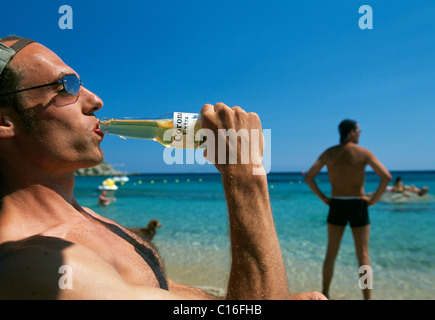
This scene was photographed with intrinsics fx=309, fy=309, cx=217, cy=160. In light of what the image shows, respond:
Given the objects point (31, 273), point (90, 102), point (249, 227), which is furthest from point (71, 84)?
point (249, 227)

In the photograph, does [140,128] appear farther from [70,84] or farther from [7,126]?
[7,126]

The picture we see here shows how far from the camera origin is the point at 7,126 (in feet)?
4.74

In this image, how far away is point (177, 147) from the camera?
1894mm

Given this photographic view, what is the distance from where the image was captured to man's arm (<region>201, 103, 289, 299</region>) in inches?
45.1

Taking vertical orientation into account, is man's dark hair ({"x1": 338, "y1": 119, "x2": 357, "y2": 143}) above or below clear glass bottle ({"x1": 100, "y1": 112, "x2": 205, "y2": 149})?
above

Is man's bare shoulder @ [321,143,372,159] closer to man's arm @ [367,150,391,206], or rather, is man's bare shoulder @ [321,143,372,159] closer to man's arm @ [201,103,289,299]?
man's arm @ [367,150,391,206]

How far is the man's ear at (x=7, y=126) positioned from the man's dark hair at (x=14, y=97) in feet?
0.17

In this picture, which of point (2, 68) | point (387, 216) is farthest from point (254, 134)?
point (387, 216)

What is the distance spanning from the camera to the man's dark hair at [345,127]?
16.4ft

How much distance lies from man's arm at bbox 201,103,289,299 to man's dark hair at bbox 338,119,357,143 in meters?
4.15

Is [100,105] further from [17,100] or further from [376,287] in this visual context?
[376,287]

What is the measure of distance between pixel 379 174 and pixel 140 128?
4.12m

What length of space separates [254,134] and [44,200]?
106cm

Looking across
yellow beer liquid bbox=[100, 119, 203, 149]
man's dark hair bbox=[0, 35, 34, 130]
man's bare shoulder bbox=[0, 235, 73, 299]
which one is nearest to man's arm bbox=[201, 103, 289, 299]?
man's bare shoulder bbox=[0, 235, 73, 299]
